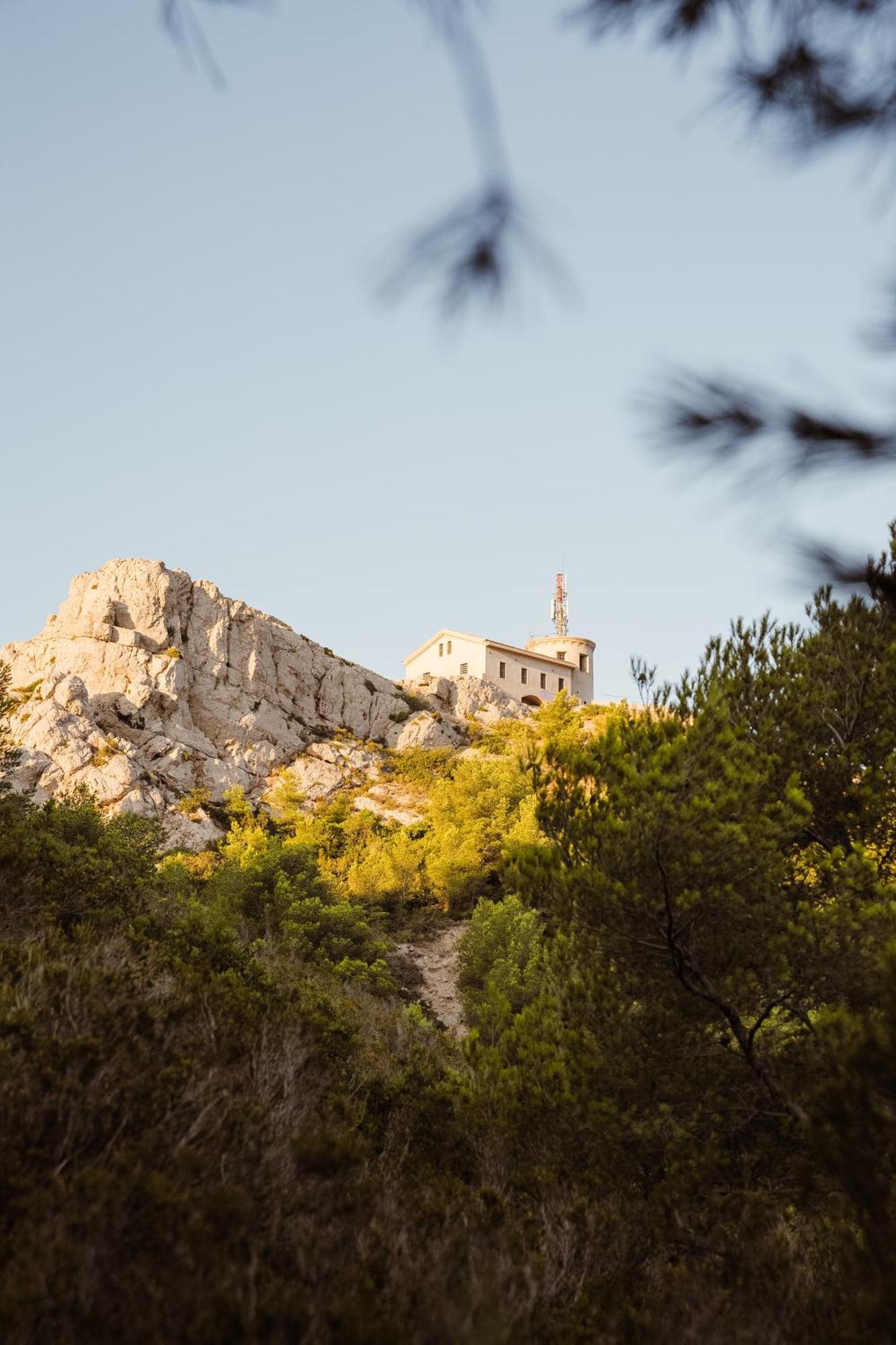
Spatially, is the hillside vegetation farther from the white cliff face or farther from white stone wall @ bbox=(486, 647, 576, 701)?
white stone wall @ bbox=(486, 647, 576, 701)

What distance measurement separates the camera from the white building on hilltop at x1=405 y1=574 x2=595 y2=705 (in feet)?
202

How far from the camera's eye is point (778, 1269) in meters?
A: 6.36

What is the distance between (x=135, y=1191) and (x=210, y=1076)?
5.05ft

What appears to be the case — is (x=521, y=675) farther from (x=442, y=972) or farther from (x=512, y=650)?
(x=442, y=972)

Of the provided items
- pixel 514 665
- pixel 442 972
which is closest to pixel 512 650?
pixel 514 665

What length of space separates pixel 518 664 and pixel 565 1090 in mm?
54600

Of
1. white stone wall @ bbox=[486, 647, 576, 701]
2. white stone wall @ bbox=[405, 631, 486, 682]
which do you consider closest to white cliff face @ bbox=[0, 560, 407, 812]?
white stone wall @ bbox=[405, 631, 486, 682]

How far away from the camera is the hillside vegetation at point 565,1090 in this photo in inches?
181

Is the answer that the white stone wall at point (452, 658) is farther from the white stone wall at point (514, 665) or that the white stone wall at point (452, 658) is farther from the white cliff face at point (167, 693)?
the white cliff face at point (167, 693)

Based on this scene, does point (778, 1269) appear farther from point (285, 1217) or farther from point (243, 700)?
point (243, 700)

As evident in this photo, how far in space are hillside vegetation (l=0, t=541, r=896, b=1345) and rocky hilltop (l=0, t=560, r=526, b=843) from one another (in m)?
24.6

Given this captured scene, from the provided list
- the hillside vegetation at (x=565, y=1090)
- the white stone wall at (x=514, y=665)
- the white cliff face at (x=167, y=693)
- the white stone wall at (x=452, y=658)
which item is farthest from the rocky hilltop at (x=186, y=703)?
the hillside vegetation at (x=565, y=1090)

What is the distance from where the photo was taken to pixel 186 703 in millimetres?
45594

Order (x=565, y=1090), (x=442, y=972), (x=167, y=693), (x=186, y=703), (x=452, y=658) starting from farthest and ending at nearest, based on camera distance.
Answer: (x=452, y=658) < (x=186, y=703) < (x=167, y=693) < (x=442, y=972) < (x=565, y=1090)
